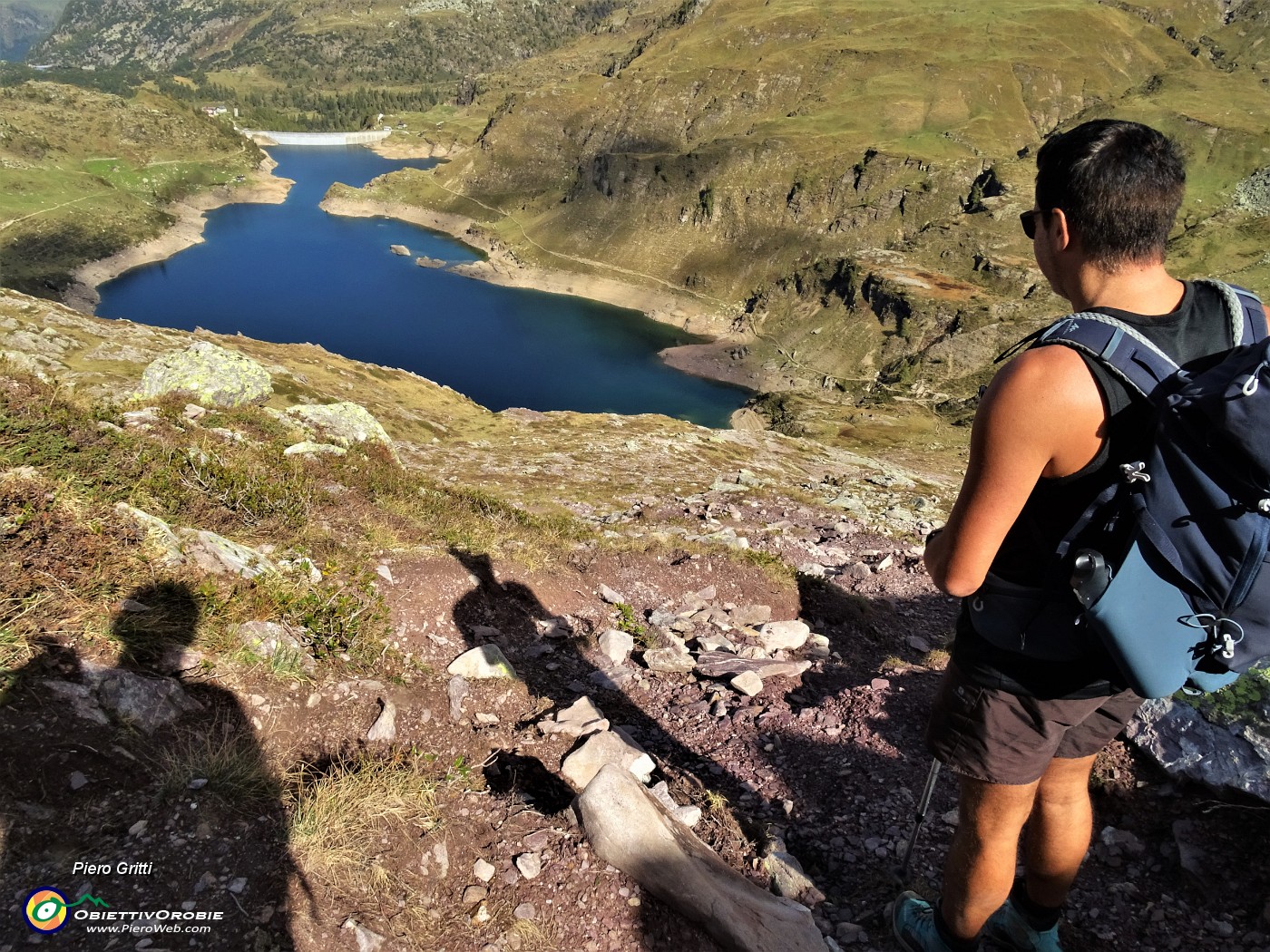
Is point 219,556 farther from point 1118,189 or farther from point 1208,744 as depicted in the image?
point 1208,744

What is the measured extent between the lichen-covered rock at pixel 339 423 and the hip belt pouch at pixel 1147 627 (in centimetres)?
1560

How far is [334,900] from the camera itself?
13.3ft

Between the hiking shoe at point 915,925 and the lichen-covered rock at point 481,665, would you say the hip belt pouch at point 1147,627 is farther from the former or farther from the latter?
the lichen-covered rock at point 481,665

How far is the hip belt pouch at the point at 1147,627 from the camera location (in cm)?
262

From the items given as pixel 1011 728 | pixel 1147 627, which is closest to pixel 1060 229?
pixel 1147 627

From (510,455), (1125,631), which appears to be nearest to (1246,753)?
(1125,631)

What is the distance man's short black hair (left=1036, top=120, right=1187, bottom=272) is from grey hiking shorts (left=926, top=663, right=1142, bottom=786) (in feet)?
6.46

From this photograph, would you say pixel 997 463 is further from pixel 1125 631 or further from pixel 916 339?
pixel 916 339

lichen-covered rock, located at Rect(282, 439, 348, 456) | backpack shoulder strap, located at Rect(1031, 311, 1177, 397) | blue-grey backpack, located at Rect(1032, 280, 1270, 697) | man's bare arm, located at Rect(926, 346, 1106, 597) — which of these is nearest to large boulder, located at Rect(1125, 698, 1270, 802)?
blue-grey backpack, located at Rect(1032, 280, 1270, 697)

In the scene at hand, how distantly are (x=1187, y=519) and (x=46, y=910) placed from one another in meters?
5.50

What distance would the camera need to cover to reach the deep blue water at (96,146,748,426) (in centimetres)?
13788

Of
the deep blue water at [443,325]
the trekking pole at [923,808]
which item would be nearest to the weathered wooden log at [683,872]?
the trekking pole at [923,808]

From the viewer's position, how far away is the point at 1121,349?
101 inches

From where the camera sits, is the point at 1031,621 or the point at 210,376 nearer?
the point at 1031,621
